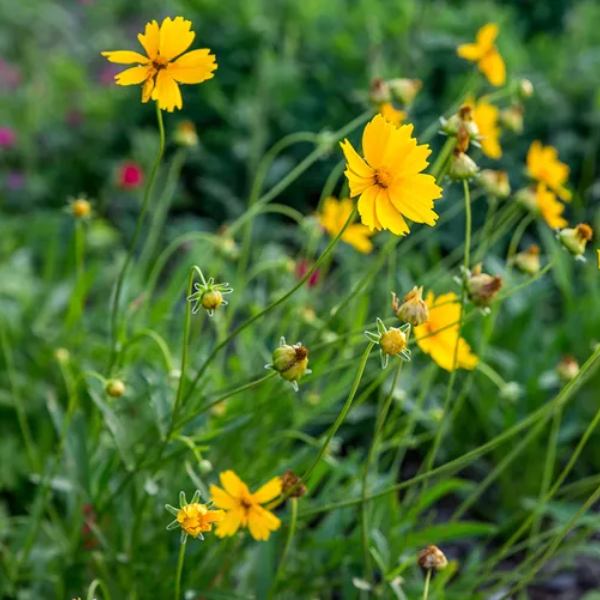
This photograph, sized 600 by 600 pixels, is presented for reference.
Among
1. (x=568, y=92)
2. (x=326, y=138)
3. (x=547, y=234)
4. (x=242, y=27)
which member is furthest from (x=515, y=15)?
(x=326, y=138)

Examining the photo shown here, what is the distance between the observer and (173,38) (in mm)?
932

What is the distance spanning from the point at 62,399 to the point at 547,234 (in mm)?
1045

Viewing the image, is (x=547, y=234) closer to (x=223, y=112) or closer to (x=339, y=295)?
(x=339, y=295)

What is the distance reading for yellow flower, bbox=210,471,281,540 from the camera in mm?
1039

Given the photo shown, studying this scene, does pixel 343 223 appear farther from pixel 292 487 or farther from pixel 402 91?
pixel 292 487

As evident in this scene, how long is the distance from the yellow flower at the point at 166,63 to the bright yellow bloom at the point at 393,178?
0.50 ft

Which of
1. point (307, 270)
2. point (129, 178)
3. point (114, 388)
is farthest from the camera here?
point (129, 178)

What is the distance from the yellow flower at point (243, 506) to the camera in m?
1.04

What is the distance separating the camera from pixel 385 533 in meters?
1.42

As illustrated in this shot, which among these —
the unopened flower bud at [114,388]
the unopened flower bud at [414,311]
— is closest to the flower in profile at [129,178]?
the unopened flower bud at [114,388]

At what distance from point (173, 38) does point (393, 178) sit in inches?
8.9

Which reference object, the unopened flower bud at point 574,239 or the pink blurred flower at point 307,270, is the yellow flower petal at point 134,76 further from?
the pink blurred flower at point 307,270

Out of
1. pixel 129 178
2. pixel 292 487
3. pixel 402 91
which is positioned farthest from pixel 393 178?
pixel 129 178

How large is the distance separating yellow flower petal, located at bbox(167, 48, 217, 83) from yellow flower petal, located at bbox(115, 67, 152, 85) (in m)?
0.02
